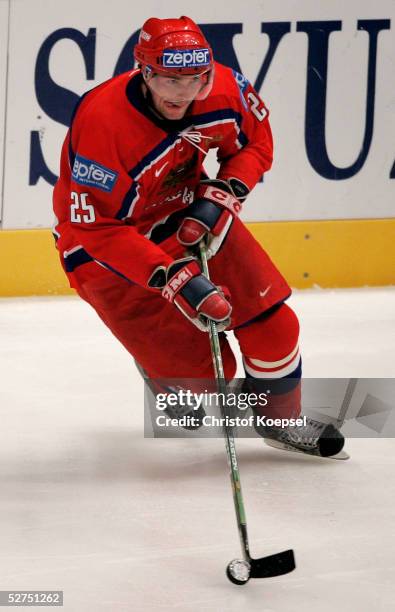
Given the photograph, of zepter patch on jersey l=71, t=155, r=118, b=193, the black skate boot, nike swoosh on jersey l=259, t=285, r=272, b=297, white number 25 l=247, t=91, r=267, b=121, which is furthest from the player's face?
the black skate boot

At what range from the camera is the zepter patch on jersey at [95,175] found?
2.70 metres

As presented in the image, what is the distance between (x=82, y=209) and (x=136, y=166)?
0.49 ft

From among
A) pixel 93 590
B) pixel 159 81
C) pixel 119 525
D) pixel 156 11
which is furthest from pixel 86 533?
pixel 156 11

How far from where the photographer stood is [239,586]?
2.34m

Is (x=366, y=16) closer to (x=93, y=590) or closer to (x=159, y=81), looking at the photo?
(x=159, y=81)

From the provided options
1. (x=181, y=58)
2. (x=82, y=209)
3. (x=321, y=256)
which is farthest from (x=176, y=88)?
(x=321, y=256)

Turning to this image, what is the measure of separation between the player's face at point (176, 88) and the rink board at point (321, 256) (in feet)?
6.45

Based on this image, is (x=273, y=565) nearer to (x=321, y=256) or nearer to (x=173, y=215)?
(x=173, y=215)

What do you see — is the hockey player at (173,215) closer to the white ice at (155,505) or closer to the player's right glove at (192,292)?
the player's right glove at (192,292)

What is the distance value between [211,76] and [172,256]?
455mm

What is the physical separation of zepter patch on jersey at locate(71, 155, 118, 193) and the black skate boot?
74cm

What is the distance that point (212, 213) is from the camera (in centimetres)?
285
